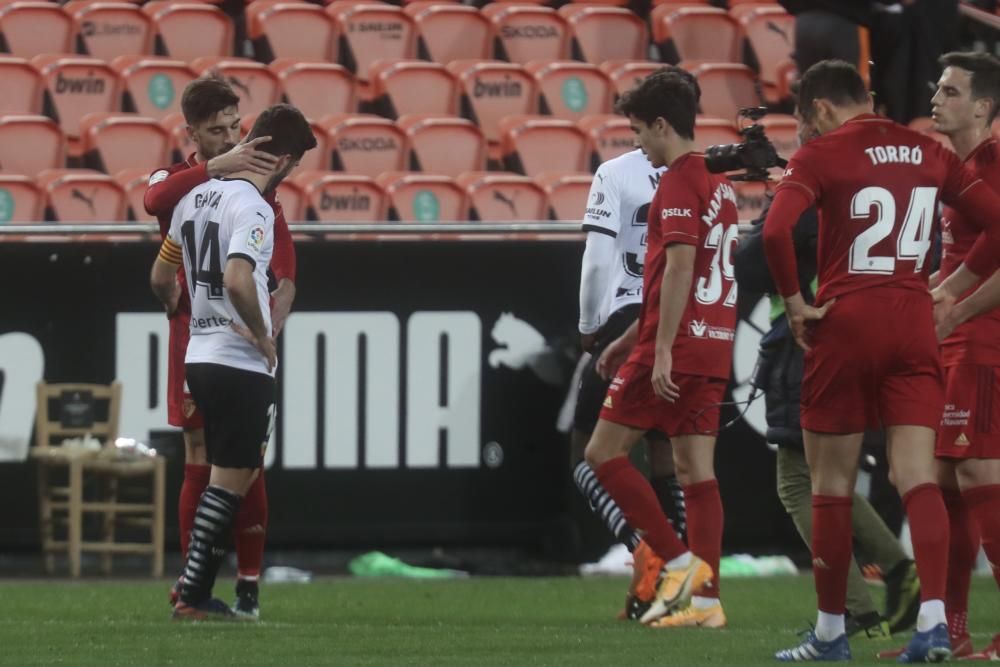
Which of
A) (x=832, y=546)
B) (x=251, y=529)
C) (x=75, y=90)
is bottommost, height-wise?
(x=251, y=529)

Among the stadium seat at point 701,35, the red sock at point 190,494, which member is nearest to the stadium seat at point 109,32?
the stadium seat at point 701,35

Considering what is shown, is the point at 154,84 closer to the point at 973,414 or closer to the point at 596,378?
the point at 596,378

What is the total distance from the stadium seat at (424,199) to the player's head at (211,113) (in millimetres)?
4281

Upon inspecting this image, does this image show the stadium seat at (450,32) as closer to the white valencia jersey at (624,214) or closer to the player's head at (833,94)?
the white valencia jersey at (624,214)

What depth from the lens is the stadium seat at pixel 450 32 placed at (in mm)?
13594

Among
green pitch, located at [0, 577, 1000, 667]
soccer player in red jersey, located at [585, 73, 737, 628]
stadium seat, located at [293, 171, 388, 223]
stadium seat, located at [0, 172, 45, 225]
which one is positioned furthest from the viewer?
stadium seat, located at [293, 171, 388, 223]

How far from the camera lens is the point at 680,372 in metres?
6.81

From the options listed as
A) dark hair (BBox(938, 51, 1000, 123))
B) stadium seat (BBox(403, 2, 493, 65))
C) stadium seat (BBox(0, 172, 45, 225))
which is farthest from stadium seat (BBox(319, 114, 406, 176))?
dark hair (BBox(938, 51, 1000, 123))

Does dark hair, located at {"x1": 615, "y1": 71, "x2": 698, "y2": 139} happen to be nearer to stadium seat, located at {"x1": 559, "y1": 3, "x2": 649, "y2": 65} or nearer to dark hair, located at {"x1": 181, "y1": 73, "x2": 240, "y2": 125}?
dark hair, located at {"x1": 181, "y1": 73, "x2": 240, "y2": 125}

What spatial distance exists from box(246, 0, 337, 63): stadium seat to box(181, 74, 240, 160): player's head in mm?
6216

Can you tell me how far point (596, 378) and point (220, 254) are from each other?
5.68 feet

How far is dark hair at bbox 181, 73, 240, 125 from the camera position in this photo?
7.07m

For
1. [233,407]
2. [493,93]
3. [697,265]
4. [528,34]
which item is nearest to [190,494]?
[233,407]

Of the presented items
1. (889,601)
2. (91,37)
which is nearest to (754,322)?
(889,601)
